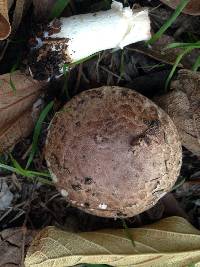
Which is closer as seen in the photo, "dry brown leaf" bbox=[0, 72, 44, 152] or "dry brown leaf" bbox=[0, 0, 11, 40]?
"dry brown leaf" bbox=[0, 0, 11, 40]

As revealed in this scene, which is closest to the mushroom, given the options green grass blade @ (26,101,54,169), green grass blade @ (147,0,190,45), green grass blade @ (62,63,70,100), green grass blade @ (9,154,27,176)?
green grass blade @ (147,0,190,45)

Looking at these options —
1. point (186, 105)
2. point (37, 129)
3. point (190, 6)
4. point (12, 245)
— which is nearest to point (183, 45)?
point (190, 6)

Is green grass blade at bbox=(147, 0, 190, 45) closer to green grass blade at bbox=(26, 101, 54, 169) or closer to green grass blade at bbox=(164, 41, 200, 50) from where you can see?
green grass blade at bbox=(164, 41, 200, 50)

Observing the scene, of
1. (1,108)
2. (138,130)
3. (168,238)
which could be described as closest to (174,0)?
(138,130)

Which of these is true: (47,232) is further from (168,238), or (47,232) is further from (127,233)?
(168,238)

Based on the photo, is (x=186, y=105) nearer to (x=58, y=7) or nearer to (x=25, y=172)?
(x=58, y=7)

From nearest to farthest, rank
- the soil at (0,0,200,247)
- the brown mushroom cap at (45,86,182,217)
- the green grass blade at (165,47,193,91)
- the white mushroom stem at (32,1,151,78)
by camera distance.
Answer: the brown mushroom cap at (45,86,182,217) < the white mushroom stem at (32,1,151,78) < the green grass blade at (165,47,193,91) < the soil at (0,0,200,247)
